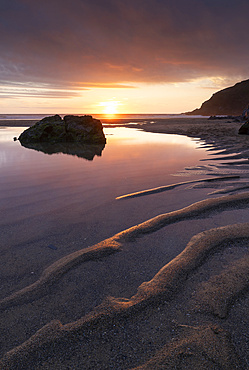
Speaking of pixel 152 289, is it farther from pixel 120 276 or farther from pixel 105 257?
pixel 105 257

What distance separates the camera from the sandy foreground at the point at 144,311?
1.68 meters

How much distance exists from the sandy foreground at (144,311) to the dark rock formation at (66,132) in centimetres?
1450

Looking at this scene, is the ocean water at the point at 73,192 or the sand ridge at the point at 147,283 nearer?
the sand ridge at the point at 147,283

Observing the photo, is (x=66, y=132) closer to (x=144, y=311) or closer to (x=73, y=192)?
(x=73, y=192)

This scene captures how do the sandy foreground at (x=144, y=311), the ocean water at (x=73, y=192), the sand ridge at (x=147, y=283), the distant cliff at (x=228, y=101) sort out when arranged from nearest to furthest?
the sandy foreground at (x=144, y=311), the sand ridge at (x=147, y=283), the ocean water at (x=73, y=192), the distant cliff at (x=228, y=101)

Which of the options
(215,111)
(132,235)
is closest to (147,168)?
(132,235)

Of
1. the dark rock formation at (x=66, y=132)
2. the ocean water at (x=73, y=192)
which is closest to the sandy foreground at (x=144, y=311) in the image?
the ocean water at (x=73, y=192)

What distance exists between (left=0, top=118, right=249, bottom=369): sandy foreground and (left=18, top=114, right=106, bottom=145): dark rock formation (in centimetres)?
1450

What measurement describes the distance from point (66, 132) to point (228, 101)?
527ft

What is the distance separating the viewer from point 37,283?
242cm

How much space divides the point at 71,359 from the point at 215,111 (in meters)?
167

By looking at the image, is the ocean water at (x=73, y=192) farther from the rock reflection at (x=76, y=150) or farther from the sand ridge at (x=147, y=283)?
the rock reflection at (x=76, y=150)

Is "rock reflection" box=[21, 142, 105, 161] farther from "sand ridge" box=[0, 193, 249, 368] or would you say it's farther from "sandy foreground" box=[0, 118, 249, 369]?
"sandy foreground" box=[0, 118, 249, 369]

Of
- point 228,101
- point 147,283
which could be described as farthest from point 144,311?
point 228,101
